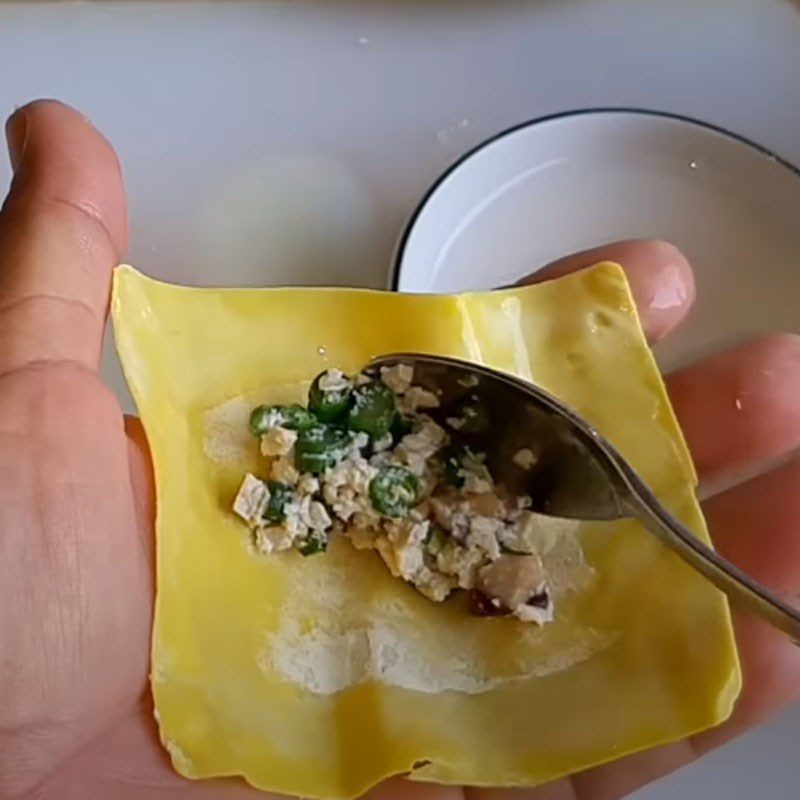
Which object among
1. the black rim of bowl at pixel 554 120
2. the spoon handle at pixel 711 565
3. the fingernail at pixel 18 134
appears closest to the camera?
the spoon handle at pixel 711 565

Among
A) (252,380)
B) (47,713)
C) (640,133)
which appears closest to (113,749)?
(47,713)

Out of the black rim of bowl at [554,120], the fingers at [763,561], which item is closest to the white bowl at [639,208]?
the black rim of bowl at [554,120]

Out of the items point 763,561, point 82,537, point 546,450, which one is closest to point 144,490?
point 82,537

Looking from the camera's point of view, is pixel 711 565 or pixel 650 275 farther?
pixel 650 275

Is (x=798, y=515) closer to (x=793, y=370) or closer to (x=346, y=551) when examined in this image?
(x=793, y=370)

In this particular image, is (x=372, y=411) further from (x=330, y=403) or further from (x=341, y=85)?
(x=341, y=85)

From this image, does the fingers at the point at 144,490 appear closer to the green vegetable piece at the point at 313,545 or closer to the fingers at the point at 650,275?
the green vegetable piece at the point at 313,545
